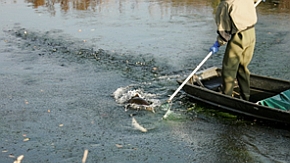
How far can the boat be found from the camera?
253 inches

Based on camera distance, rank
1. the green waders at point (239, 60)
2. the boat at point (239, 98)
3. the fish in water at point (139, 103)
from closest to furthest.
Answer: the boat at point (239, 98) → the green waders at point (239, 60) → the fish in water at point (139, 103)

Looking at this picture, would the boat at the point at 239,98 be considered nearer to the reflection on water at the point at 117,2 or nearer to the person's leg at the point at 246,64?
the person's leg at the point at 246,64

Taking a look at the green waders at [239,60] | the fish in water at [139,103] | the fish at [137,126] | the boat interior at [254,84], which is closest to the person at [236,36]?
the green waders at [239,60]

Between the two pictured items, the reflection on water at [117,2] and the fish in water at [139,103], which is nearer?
the fish in water at [139,103]

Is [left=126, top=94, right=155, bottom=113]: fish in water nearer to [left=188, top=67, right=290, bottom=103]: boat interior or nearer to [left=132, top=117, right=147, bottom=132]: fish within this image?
[left=132, top=117, right=147, bottom=132]: fish

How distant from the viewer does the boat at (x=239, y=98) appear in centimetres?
644

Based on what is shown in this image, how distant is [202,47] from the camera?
11828 millimetres

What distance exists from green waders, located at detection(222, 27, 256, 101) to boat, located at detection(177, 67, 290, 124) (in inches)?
8.8

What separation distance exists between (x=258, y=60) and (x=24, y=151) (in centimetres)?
631

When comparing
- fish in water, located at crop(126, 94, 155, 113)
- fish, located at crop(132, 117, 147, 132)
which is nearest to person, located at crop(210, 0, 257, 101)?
fish in water, located at crop(126, 94, 155, 113)

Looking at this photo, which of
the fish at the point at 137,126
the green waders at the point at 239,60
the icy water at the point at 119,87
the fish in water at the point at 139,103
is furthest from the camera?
the fish in water at the point at 139,103

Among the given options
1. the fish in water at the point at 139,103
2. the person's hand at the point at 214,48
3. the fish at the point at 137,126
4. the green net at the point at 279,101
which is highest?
the person's hand at the point at 214,48

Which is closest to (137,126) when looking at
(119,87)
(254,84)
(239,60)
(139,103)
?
(139,103)

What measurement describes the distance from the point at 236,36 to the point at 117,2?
47.9 ft
